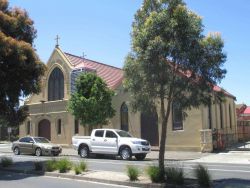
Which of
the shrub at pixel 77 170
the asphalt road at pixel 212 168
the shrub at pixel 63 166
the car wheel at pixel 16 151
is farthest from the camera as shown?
the car wheel at pixel 16 151

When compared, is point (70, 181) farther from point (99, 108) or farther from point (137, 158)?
point (99, 108)

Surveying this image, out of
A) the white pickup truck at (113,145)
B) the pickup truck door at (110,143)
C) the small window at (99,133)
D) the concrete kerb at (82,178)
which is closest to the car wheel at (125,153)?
the white pickup truck at (113,145)

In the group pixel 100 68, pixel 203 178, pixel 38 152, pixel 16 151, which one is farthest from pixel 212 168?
pixel 100 68

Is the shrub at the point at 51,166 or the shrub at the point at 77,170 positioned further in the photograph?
the shrub at the point at 51,166

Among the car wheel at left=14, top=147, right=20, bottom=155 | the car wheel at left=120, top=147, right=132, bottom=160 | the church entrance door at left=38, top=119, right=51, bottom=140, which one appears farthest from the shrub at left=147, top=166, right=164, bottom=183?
the church entrance door at left=38, top=119, right=51, bottom=140

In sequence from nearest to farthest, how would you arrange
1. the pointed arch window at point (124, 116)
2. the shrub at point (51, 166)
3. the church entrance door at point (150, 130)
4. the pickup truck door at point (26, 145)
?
the shrub at point (51, 166) < the pickup truck door at point (26, 145) < the church entrance door at point (150, 130) < the pointed arch window at point (124, 116)

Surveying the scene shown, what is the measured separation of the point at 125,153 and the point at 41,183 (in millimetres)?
11543

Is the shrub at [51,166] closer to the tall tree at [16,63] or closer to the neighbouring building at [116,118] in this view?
the tall tree at [16,63]

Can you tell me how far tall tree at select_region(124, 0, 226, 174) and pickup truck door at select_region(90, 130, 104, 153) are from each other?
13.0 metres

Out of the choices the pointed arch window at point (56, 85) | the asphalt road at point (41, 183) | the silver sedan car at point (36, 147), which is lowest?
the asphalt road at point (41, 183)

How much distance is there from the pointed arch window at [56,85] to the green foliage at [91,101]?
8.21 m

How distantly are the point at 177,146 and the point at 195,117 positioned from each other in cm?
272

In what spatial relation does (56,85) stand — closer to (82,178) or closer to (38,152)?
(38,152)

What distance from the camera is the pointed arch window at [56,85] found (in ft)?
136
